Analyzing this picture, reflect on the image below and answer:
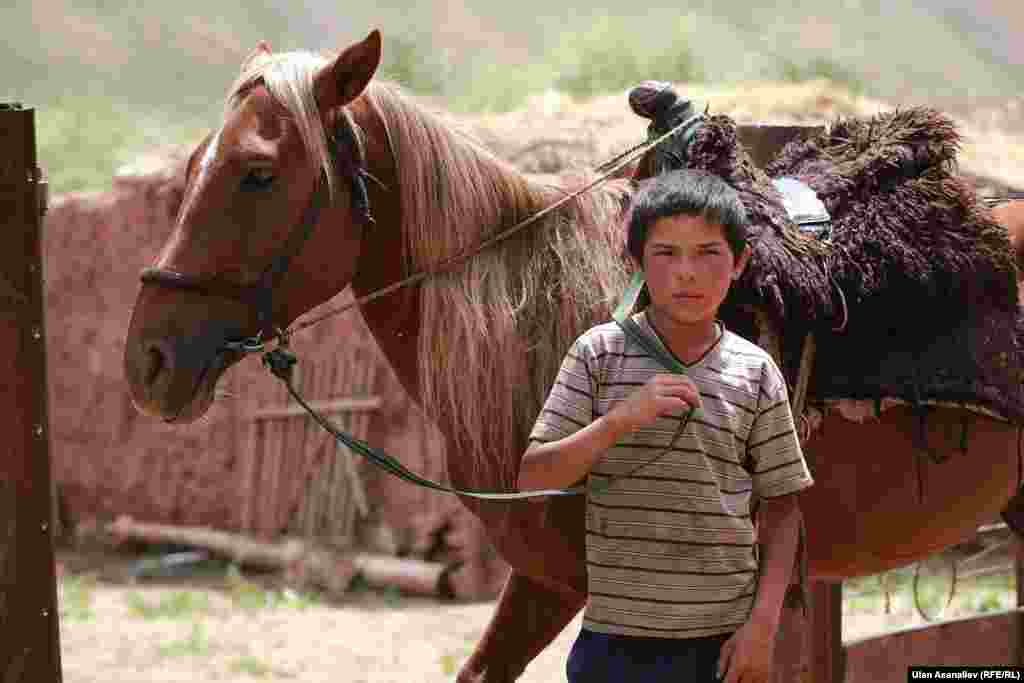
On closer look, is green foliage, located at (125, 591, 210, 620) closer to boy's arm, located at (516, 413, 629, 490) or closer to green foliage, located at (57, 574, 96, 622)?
green foliage, located at (57, 574, 96, 622)

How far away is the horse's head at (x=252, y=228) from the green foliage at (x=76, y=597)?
531 cm

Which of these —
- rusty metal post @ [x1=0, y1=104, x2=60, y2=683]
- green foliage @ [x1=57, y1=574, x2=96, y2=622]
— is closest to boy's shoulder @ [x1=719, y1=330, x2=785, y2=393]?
rusty metal post @ [x1=0, y1=104, x2=60, y2=683]

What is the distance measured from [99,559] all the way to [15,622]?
24.5ft

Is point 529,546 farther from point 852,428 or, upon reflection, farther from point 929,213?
point 929,213

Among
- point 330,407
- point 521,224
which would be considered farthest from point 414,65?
point 521,224

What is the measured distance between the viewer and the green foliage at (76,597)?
7.89 m

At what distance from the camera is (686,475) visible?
7.47 ft

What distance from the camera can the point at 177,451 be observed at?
975cm

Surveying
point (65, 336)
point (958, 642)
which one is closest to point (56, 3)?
point (65, 336)

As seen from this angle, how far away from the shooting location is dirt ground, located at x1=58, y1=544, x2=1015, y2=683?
6.38 m

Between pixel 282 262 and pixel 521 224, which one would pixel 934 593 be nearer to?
pixel 521 224

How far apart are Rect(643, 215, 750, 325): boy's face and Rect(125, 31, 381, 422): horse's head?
2.84ft

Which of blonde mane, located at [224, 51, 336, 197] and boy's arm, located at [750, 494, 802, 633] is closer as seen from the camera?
boy's arm, located at [750, 494, 802, 633]

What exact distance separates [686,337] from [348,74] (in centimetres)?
103
